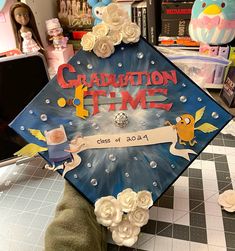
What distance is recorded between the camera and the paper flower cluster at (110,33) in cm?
48

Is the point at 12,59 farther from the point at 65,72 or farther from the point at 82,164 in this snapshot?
the point at 82,164

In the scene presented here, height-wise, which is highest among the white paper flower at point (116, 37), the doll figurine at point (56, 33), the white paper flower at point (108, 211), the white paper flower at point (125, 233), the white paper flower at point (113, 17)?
the white paper flower at point (113, 17)

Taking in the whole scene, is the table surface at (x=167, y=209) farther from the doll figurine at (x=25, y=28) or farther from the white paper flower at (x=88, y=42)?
the doll figurine at (x=25, y=28)

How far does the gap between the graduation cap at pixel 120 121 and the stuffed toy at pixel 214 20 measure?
400mm

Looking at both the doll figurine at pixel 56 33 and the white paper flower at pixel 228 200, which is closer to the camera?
the white paper flower at pixel 228 200

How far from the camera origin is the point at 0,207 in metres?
0.62

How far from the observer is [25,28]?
1.15 meters

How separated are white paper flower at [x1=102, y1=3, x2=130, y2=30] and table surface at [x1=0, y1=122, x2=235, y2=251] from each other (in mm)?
386

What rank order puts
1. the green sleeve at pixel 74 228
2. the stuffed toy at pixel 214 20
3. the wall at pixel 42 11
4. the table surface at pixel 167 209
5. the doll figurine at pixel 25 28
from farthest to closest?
the wall at pixel 42 11, the doll figurine at pixel 25 28, the stuffed toy at pixel 214 20, the table surface at pixel 167 209, the green sleeve at pixel 74 228

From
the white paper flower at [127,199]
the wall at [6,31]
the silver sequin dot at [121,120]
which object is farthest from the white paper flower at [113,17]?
the wall at [6,31]

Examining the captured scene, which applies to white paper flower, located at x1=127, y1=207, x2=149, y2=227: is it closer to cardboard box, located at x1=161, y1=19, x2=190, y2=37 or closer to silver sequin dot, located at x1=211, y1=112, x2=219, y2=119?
silver sequin dot, located at x1=211, y1=112, x2=219, y2=119

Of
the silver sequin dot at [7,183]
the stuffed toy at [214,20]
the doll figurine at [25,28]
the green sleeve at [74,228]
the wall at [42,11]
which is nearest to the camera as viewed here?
the green sleeve at [74,228]

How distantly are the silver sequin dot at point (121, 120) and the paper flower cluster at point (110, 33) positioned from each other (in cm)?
11

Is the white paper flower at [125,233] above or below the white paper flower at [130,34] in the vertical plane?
below
